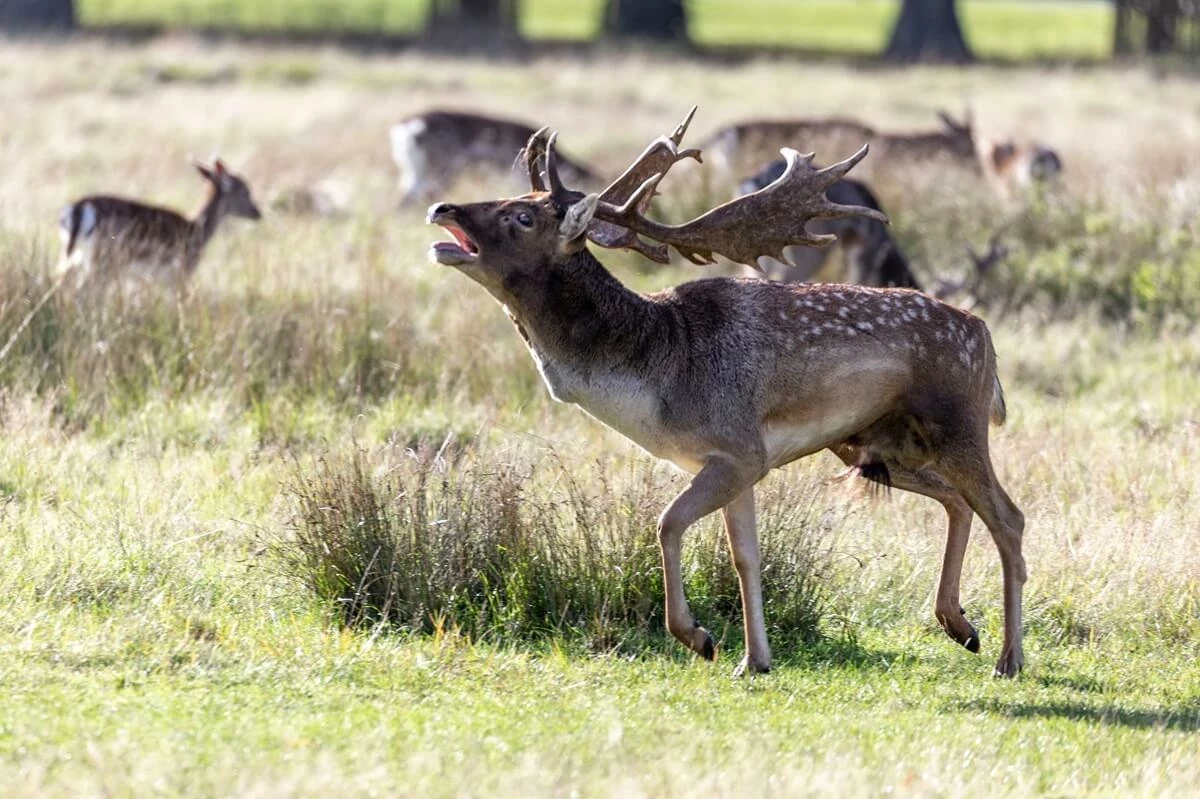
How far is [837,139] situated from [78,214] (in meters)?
8.51

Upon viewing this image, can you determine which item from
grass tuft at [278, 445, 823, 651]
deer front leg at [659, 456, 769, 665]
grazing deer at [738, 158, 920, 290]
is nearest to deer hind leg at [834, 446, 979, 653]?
grass tuft at [278, 445, 823, 651]

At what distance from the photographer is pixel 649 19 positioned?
141 feet

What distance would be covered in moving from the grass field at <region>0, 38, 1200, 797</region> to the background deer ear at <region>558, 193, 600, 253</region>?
1097 millimetres

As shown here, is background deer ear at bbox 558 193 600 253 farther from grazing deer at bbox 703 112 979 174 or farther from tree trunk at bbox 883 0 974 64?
tree trunk at bbox 883 0 974 64

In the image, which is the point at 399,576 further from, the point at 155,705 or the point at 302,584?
the point at 155,705

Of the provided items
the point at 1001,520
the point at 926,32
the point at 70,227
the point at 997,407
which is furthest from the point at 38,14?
the point at 1001,520

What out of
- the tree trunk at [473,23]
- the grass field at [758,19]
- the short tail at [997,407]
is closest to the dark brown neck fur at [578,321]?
the short tail at [997,407]

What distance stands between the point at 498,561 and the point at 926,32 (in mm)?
35405

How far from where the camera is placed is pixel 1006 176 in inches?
795

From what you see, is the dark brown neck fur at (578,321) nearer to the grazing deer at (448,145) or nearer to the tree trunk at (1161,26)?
the grazing deer at (448,145)

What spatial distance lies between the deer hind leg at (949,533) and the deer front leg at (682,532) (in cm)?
85

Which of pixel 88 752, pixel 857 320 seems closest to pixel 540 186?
pixel 857 320

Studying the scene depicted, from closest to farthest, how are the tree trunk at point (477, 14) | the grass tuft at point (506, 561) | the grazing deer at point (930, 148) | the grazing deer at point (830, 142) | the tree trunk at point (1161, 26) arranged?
1. the grass tuft at point (506, 561)
2. the grazing deer at point (830, 142)
3. the grazing deer at point (930, 148)
4. the tree trunk at point (477, 14)
5. the tree trunk at point (1161, 26)

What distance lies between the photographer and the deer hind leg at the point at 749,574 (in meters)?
7.25
